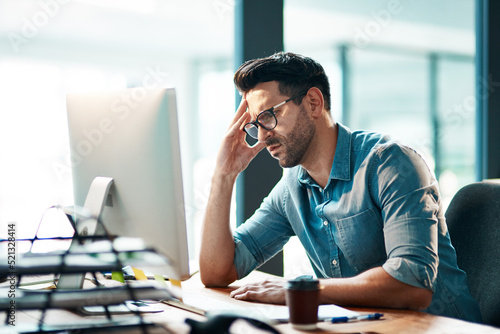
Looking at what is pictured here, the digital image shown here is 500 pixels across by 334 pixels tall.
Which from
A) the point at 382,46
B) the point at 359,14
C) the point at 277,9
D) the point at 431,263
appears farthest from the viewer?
the point at 382,46

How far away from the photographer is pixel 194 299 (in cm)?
121

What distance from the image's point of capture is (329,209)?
1403 millimetres

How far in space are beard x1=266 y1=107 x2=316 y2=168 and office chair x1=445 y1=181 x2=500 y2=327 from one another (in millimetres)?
493

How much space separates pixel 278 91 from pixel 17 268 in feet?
2.68

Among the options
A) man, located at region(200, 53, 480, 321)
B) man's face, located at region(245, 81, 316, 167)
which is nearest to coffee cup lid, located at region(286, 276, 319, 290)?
man, located at region(200, 53, 480, 321)

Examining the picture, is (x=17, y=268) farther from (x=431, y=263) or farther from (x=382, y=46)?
(x=382, y=46)

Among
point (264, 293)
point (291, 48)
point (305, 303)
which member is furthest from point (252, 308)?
point (291, 48)

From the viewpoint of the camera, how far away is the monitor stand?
1.10 m

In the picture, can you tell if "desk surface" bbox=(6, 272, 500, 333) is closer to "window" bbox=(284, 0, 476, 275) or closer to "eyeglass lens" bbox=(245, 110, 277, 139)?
"eyeglass lens" bbox=(245, 110, 277, 139)

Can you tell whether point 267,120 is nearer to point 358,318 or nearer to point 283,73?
point 283,73

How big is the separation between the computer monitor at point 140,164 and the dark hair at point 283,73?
45 centimetres

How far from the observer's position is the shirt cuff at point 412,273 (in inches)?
44.4

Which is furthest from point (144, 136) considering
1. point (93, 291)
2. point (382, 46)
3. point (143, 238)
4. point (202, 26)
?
point (202, 26)

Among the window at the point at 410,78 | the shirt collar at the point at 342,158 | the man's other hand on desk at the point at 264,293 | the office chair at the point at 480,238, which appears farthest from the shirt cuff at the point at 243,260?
the window at the point at 410,78
